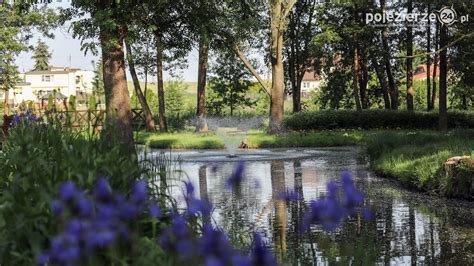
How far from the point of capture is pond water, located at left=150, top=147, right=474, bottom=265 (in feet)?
16.3

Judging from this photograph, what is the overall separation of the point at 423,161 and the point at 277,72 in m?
15.3

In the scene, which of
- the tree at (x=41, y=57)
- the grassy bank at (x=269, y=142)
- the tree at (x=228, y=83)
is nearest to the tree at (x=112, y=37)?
the grassy bank at (x=269, y=142)

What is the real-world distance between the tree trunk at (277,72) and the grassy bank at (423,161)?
10617 millimetres

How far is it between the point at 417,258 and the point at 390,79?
1156 inches

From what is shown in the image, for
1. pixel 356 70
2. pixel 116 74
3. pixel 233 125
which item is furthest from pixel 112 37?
pixel 356 70

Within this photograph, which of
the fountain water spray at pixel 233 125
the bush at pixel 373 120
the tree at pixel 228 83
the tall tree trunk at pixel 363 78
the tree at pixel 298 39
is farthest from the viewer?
the tree at pixel 228 83

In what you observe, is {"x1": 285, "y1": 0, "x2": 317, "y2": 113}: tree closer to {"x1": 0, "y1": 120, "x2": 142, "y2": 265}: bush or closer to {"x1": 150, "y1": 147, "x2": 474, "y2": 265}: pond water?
{"x1": 150, "y1": 147, "x2": 474, "y2": 265}: pond water

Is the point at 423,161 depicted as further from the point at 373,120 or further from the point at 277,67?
the point at 373,120

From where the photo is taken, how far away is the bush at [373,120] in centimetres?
2995

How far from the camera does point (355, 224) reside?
6.89 metres

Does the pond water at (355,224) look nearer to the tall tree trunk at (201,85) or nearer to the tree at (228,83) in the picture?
the tall tree trunk at (201,85)

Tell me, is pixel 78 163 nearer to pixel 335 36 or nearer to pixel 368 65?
pixel 335 36

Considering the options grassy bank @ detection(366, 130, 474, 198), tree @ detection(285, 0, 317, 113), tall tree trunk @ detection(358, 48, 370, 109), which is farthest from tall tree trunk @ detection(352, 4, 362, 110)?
grassy bank @ detection(366, 130, 474, 198)

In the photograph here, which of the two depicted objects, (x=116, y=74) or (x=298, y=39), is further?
(x=298, y=39)
